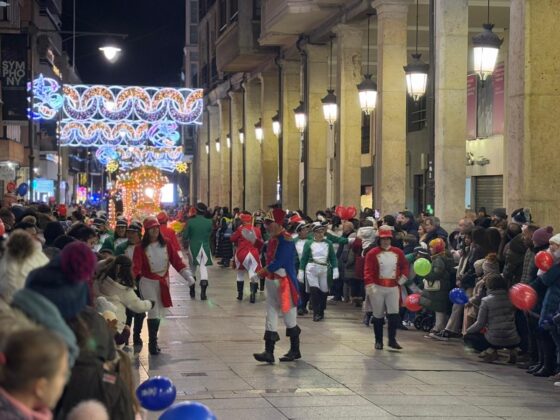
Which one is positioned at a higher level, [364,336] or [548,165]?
[548,165]

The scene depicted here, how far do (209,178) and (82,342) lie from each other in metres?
54.3

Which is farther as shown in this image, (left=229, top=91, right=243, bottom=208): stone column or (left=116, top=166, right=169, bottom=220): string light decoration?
(left=116, top=166, right=169, bottom=220): string light decoration

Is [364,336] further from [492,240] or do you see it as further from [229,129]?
[229,129]

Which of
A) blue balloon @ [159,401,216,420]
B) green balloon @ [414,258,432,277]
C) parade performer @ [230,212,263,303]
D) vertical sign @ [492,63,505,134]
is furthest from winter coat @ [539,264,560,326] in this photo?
vertical sign @ [492,63,505,134]

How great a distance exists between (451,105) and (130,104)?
28003mm

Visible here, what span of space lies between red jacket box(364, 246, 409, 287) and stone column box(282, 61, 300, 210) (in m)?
21.5

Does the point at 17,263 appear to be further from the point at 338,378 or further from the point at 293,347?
the point at 293,347

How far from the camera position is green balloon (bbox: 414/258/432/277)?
16375 millimetres

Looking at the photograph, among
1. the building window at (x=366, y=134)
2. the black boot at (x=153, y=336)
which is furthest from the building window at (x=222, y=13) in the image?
the black boot at (x=153, y=336)

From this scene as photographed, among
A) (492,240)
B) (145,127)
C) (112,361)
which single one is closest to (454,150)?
(492,240)

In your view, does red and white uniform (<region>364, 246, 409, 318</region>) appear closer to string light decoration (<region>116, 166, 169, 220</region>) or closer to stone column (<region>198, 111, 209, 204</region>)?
string light decoration (<region>116, 166, 169, 220</region>)

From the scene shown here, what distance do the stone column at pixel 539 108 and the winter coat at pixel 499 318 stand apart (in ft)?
8.98

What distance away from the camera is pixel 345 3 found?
1120 inches

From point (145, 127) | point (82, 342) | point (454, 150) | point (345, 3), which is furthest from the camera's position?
point (145, 127)
